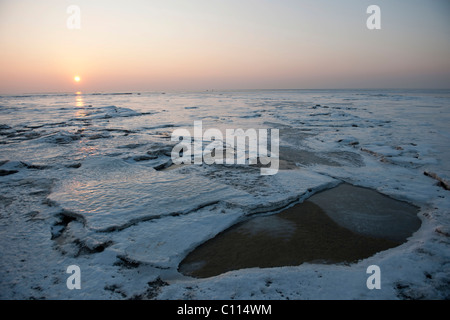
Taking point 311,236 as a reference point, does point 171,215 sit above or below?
above

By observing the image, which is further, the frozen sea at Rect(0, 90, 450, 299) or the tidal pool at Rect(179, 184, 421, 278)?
the tidal pool at Rect(179, 184, 421, 278)

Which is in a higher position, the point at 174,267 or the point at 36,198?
the point at 36,198

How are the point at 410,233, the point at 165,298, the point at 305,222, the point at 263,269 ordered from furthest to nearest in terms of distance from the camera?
the point at 305,222 < the point at 410,233 < the point at 263,269 < the point at 165,298

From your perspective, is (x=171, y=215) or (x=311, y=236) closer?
(x=311, y=236)

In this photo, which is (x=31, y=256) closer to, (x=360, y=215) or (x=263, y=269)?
(x=263, y=269)

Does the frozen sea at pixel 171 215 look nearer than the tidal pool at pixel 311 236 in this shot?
Yes

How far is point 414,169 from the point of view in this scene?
594cm

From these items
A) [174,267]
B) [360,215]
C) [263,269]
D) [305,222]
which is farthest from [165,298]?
[360,215]

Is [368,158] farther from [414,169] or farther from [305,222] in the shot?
[305,222]

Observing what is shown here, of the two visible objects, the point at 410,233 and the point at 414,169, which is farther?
the point at 414,169
